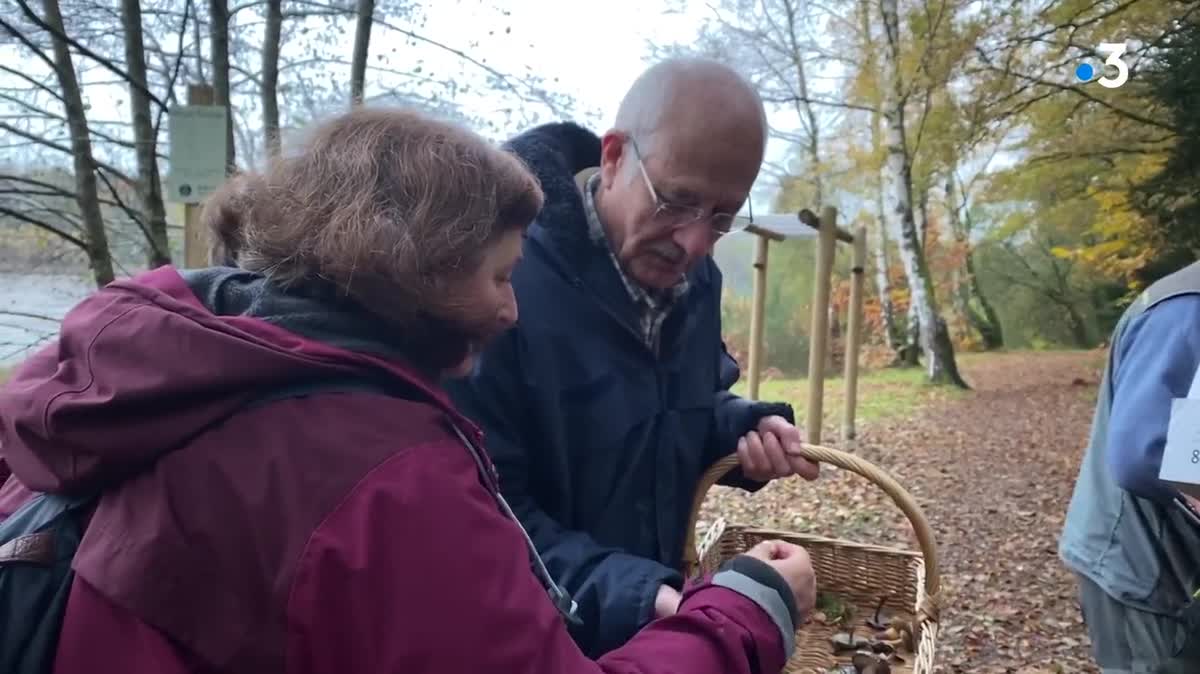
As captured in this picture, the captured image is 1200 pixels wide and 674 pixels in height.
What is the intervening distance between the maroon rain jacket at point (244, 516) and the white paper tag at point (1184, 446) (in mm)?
1074

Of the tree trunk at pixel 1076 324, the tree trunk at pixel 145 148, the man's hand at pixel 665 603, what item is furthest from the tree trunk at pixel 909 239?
the man's hand at pixel 665 603

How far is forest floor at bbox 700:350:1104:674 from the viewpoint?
374 cm

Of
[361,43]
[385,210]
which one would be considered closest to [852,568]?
[385,210]

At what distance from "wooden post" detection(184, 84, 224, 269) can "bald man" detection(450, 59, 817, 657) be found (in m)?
1.44

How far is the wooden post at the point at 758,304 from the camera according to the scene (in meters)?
5.27

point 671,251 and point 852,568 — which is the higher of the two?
point 671,251

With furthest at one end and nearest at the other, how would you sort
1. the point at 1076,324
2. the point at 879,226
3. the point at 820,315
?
the point at 879,226 → the point at 1076,324 → the point at 820,315

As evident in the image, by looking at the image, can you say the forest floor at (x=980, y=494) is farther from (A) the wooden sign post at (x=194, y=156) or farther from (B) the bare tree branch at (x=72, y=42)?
(B) the bare tree branch at (x=72, y=42)

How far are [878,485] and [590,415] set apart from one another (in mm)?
465

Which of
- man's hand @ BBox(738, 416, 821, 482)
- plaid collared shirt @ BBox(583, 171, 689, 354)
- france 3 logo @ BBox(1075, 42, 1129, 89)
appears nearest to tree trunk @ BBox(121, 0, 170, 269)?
plaid collared shirt @ BBox(583, 171, 689, 354)

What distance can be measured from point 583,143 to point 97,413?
3.32 ft

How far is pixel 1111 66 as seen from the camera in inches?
202

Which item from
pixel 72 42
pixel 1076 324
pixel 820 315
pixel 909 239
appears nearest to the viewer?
pixel 72 42

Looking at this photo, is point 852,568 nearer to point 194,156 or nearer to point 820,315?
point 194,156
